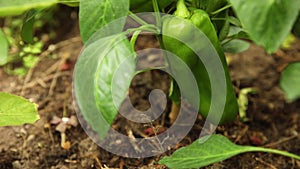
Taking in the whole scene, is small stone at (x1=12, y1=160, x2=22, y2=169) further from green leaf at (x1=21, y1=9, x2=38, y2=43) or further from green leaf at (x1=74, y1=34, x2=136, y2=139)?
green leaf at (x1=74, y1=34, x2=136, y2=139)

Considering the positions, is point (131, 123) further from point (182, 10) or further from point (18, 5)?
point (18, 5)

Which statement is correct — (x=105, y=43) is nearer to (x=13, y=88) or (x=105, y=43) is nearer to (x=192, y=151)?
(x=192, y=151)

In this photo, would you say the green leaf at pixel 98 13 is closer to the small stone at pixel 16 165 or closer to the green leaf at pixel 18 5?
the green leaf at pixel 18 5

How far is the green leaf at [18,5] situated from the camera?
2.69ft

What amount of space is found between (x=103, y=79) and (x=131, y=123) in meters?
0.47

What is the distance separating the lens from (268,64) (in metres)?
1.66

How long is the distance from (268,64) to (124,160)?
2.28ft

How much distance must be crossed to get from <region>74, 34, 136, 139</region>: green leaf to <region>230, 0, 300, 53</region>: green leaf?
219mm

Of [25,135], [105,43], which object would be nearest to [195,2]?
[105,43]

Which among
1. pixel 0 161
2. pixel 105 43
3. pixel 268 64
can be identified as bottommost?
pixel 0 161

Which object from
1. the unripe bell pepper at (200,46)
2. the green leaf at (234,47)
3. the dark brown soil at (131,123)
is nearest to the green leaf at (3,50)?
the unripe bell pepper at (200,46)

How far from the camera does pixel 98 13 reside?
925mm

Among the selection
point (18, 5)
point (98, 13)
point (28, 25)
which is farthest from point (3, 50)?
point (28, 25)

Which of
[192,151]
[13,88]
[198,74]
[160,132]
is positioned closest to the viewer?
[192,151]
